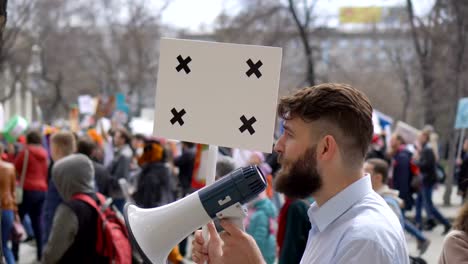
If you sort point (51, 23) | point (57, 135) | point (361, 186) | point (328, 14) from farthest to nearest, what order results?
point (51, 23)
point (328, 14)
point (57, 135)
point (361, 186)

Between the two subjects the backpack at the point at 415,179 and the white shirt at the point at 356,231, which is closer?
the white shirt at the point at 356,231

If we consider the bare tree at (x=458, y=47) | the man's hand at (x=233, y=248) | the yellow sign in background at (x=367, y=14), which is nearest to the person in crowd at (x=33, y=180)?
the man's hand at (x=233, y=248)

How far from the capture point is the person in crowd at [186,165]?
38.1 feet

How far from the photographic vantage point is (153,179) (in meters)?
8.35

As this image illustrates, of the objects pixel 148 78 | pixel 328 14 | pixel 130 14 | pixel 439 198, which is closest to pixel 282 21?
pixel 328 14

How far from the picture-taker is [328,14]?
20844mm

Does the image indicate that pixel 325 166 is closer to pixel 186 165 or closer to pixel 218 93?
pixel 218 93

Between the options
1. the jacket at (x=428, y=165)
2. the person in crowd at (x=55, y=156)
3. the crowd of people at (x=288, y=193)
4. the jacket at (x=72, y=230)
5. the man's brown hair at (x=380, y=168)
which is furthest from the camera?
the jacket at (x=428, y=165)

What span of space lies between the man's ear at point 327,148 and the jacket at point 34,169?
795 centimetres

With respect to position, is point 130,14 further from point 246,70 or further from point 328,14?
point 246,70

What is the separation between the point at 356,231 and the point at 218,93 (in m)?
1.04

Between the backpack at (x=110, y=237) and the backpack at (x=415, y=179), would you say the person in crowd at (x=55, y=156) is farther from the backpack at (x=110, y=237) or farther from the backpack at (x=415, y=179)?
the backpack at (x=415, y=179)

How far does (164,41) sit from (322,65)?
2785cm

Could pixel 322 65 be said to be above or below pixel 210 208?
below
